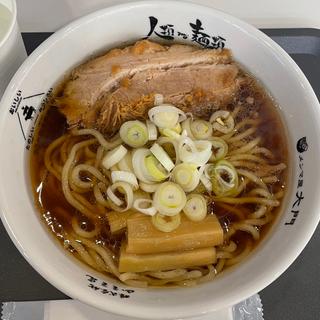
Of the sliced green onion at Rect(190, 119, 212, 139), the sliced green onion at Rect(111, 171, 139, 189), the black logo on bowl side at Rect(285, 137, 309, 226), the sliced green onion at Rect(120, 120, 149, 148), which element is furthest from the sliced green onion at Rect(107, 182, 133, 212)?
the black logo on bowl side at Rect(285, 137, 309, 226)

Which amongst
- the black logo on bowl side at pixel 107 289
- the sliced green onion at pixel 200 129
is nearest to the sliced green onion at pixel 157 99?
the sliced green onion at pixel 200 129

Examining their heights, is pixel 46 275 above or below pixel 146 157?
below

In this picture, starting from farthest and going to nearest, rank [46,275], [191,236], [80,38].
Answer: [80,38]
[191,236]
[46,275]

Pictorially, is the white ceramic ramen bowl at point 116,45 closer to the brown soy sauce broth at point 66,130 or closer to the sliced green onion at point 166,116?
the brown soy sauce broth at point 66,130

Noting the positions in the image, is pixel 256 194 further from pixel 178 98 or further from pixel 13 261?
pixel 13 261

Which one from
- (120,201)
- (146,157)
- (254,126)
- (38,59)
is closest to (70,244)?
(120,201)

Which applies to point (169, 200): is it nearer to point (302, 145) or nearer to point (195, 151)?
point (195, 151)
